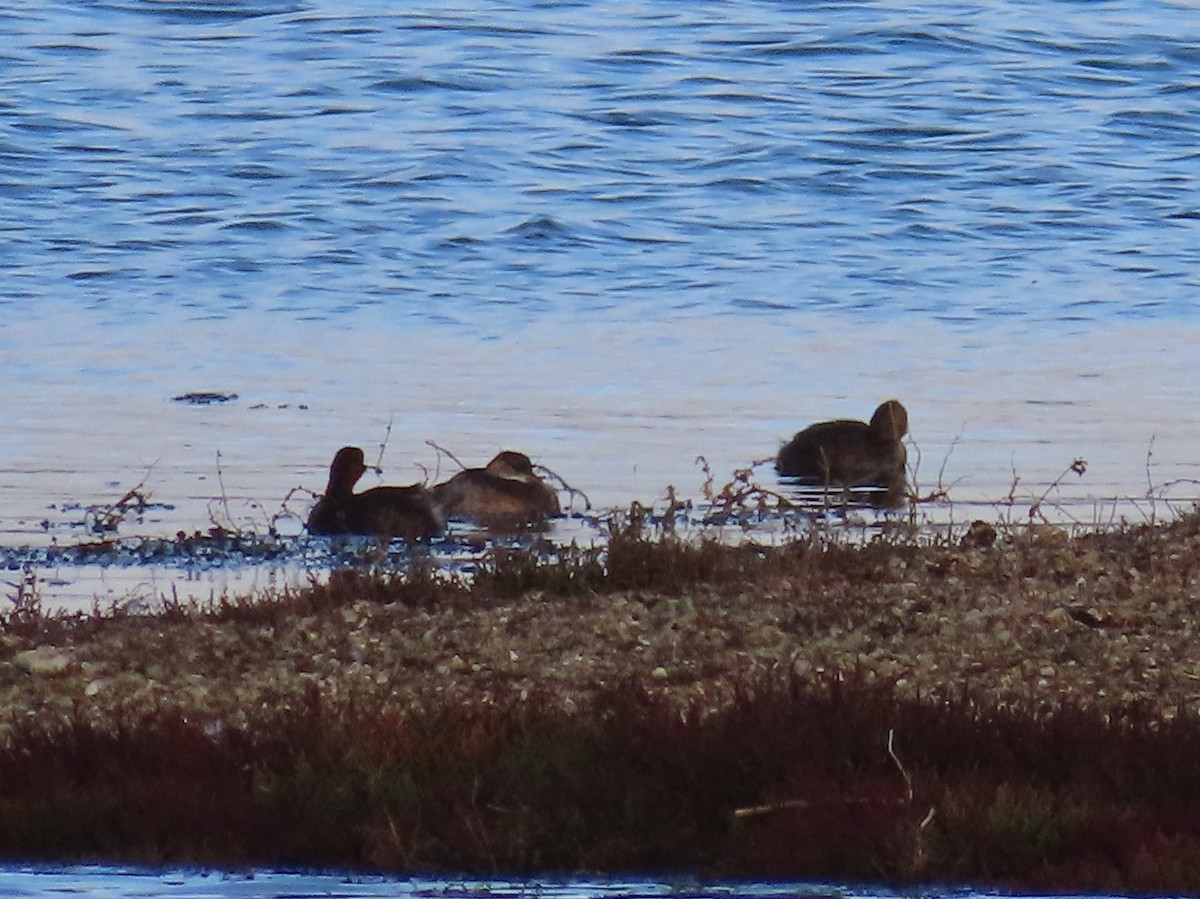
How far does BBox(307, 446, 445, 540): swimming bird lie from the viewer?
15.2 metres

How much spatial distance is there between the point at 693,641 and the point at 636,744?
9.50 ft

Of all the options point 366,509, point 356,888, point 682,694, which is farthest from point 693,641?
point 366,509

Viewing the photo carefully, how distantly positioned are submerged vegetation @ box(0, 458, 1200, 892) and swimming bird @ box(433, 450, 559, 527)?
415 centimetres

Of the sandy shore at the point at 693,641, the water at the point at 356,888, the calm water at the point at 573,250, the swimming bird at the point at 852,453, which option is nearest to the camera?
the water at the point at 356,888

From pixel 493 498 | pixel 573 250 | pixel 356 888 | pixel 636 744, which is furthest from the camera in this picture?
pixel 573 250

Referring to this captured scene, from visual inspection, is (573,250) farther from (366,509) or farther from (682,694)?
(682,694)

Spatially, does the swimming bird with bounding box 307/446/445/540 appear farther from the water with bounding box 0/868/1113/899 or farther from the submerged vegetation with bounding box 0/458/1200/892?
the water with bounding box 0/868/1113/899

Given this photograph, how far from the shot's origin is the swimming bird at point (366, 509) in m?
15.2

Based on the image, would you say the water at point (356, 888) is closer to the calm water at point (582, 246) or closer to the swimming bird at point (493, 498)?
the calm water at point (582, 246)

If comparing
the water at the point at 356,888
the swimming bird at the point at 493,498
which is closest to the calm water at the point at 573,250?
the water at the point at 356,888

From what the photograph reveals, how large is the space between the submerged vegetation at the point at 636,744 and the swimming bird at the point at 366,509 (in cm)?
375

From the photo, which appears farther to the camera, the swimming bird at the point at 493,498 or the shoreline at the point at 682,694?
the swimming bird at the point at 493,498

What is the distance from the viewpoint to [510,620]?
11.5 metres

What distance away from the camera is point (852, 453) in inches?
706
